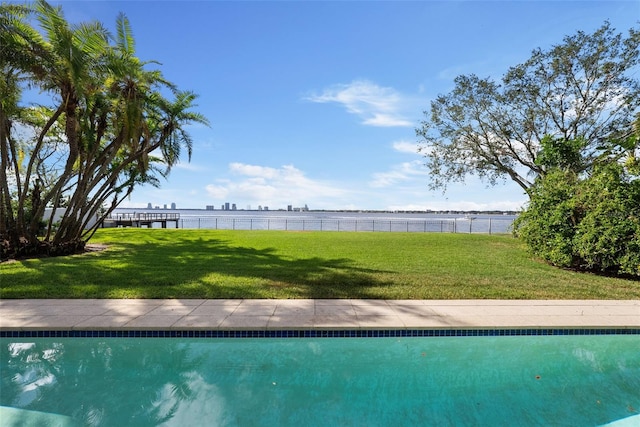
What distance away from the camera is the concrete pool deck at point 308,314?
4434mm

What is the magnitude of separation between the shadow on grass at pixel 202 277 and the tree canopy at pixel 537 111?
1055 cm

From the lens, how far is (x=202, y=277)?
24.4ft

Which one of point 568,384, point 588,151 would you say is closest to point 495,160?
point 588,151

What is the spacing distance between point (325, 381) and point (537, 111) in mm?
19163

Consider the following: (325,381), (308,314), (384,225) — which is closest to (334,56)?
(308,314)

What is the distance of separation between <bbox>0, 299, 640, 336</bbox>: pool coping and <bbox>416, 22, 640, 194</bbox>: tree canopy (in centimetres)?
1004

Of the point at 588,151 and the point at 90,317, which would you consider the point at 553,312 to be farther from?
the point at 588,151

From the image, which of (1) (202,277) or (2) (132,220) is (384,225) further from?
(1) (202,277)

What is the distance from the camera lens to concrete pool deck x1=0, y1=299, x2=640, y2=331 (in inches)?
175

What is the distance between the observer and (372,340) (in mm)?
4395

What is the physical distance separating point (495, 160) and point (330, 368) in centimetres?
1852

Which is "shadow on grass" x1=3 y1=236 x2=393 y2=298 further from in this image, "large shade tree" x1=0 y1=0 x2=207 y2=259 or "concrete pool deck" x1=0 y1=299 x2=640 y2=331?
"large shade tree" x1=0 y1=0 x2=207 y2=259

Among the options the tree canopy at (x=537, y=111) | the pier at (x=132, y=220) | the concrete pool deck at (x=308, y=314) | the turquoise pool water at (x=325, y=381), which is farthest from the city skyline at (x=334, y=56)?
the pier at (x=132, y=220)

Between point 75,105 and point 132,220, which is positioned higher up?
point 75,105
